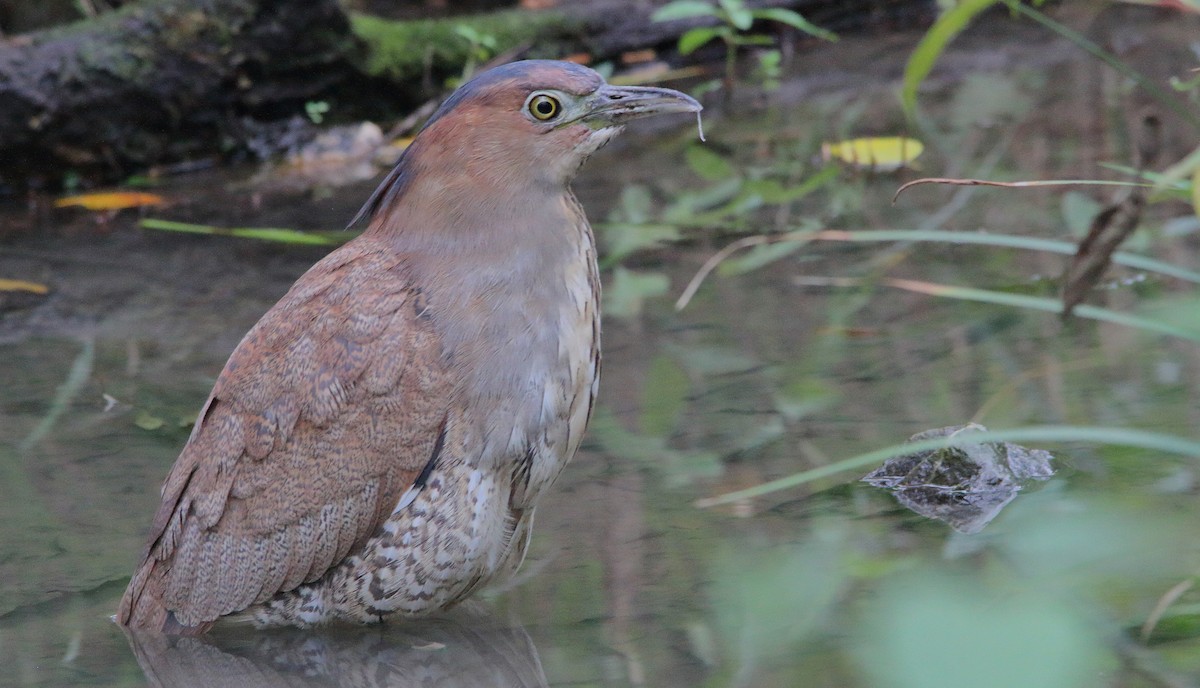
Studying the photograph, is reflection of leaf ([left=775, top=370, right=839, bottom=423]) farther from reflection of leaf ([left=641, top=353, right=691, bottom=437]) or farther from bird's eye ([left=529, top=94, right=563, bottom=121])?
bird's eye ([left=529, top=94, right=563, bottom=121])

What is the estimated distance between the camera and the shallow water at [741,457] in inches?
119

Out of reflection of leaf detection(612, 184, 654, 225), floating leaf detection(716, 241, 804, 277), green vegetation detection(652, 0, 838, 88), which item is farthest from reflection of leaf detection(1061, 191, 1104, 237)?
green vegetation detection(652, 0, 838, 88)

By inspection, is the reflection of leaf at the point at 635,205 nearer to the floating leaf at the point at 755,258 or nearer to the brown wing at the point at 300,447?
the floating leaf at the point at 755,258

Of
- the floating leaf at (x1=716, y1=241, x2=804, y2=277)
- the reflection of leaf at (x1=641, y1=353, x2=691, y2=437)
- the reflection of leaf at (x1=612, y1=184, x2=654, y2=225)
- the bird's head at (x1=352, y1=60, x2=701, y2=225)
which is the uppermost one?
the bird's head at (x1=352, y1=60, x2=701, y2=225)

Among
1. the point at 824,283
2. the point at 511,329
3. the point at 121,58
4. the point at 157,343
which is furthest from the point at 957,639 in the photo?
the point at 121,58

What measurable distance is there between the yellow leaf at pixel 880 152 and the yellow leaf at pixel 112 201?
12.4 feet

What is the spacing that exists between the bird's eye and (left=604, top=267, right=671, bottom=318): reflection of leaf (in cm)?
203

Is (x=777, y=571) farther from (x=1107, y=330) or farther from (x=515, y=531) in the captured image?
(x=1107, y=330)

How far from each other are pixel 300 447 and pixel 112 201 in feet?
14.7

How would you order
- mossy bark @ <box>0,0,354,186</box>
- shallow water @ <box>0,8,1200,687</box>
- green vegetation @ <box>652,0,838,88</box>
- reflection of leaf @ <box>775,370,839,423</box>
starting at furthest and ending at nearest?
green vegetation @ <box>652,0,838,88</box>
mossy bark @ <box>0,0,354,186</box>
reflection of leaf @ <box>775,370,839,423</box>
shallow water @ <box>0,8,1200,687</box>

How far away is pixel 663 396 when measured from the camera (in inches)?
185

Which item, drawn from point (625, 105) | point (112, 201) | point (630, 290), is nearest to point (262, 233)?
point (630, 290)

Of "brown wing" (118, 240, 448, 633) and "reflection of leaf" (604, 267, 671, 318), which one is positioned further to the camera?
"reflection of leaf" (604, 267, 671, 318)

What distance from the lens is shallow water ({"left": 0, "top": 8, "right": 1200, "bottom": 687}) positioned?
3.02 meters
